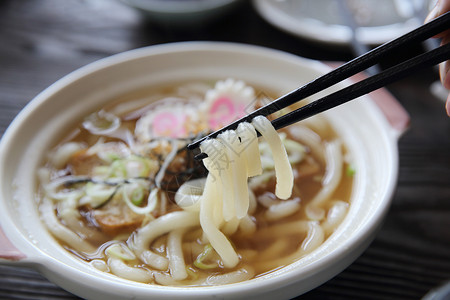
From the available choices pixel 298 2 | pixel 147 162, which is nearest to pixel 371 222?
pixel 147 162

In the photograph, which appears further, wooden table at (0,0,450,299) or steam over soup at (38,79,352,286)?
wooden table at (0,0,450,299)

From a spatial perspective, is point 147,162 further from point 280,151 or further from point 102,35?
point 102,35

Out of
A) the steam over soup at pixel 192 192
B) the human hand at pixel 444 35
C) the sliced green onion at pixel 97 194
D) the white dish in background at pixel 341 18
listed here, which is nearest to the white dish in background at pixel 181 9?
the white dish in background at pixel 341 18

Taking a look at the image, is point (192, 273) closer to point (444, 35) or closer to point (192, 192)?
point (192, 192)

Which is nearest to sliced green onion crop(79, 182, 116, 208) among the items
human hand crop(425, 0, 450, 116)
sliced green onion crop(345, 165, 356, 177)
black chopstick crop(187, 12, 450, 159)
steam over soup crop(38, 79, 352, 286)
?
steam over soup crop(38, 79, 352, 286)

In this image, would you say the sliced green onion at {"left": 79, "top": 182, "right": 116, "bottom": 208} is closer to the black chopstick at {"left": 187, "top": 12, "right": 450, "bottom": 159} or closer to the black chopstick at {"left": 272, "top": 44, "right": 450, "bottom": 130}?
the black chopstick at {"left": 187, "top": 12, "right": 450, "bottom": 159}

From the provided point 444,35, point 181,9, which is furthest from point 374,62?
point 181,9

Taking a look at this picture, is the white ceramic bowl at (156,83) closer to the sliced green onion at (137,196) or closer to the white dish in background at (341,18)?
the sliced green onion at (137,196)
